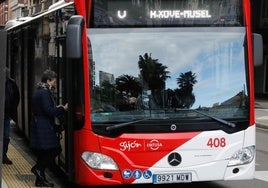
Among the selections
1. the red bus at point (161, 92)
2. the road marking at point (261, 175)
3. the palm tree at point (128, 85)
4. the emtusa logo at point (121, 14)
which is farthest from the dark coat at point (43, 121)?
the road marking at point (261, 175)

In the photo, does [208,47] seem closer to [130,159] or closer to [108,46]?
[108,46]

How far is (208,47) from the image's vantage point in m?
7.28

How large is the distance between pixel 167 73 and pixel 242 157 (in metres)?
1.44

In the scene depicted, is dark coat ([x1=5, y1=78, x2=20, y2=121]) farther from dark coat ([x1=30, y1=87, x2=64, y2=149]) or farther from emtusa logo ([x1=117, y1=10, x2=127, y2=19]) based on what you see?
emtusa logo ([x1=117, y1=10, x2=127, y2=19])

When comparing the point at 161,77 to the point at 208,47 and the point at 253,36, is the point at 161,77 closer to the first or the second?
the point at 208,47

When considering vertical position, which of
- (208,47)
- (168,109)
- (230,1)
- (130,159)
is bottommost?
(130,159)

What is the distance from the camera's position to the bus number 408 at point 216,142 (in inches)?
284

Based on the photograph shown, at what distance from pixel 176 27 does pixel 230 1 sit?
799mm

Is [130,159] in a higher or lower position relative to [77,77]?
lower

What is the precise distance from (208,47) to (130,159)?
1704 millimetres

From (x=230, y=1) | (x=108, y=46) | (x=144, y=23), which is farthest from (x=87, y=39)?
(x=230, y=1)

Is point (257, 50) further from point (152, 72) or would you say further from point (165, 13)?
point (152, 72)

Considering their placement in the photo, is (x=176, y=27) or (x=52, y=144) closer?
(x=176, y=27)

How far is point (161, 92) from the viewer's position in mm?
7164
